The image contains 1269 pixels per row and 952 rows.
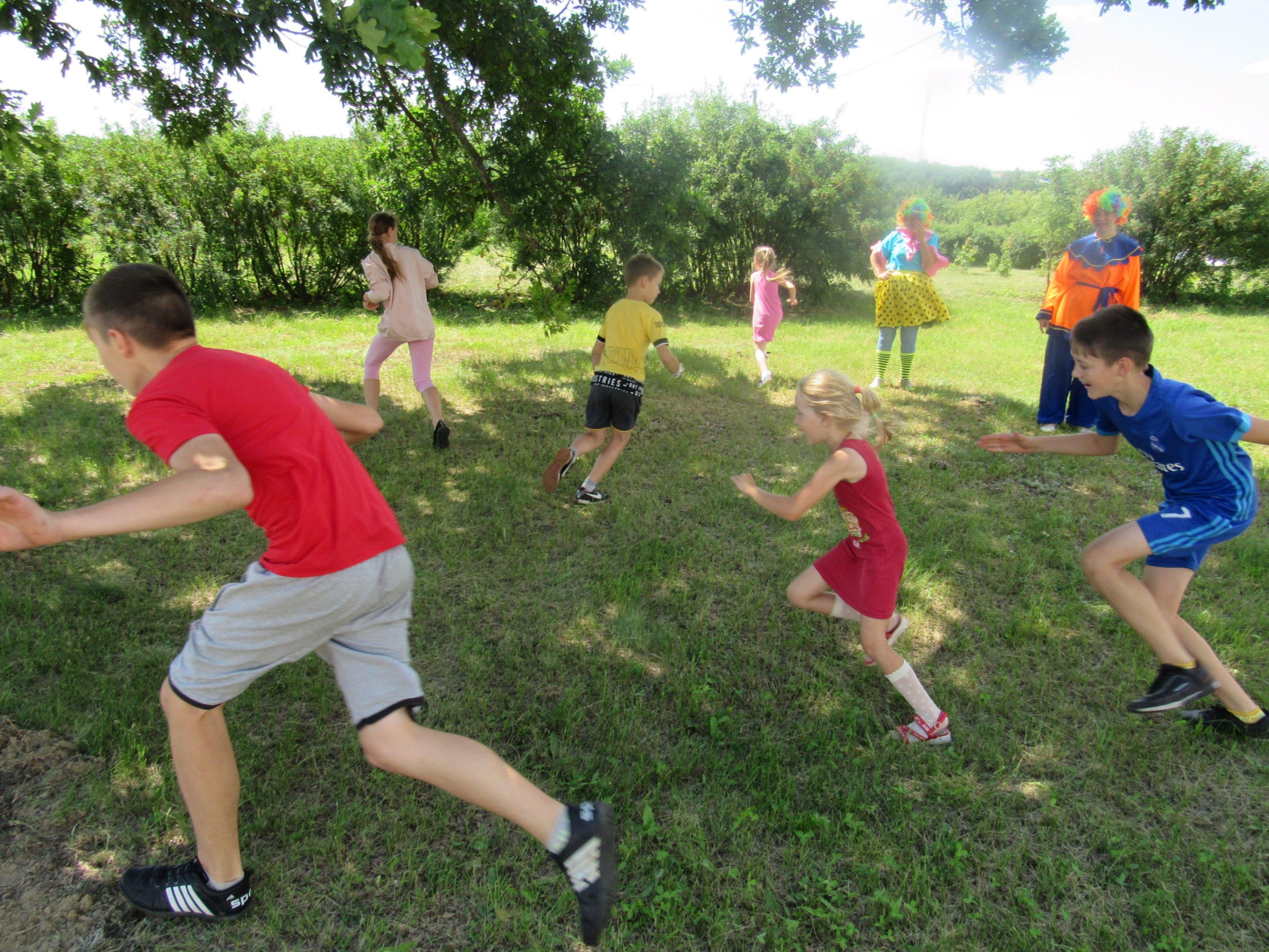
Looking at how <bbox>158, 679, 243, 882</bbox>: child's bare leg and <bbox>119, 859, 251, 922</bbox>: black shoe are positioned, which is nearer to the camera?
<bbox>158, 679, 243, 882</bbox>: child's bare leg

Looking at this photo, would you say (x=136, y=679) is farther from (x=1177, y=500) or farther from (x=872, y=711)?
(x=1177, y=500)

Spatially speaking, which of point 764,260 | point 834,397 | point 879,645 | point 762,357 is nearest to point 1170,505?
point 879,645

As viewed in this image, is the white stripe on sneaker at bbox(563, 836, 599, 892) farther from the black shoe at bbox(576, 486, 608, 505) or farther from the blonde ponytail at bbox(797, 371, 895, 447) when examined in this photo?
the black shoe at bbox(576, 486, 608, 505)

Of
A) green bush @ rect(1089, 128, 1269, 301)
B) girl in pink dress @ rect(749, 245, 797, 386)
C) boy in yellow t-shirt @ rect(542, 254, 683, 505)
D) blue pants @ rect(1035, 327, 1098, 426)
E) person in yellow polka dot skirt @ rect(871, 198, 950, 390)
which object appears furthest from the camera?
green bush @ rect(1089, 128, 1269, 301)

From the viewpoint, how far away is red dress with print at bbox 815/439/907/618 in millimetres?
3043

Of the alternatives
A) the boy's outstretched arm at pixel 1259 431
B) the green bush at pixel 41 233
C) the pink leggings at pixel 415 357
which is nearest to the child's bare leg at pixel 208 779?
the boy's outstretched arm at pixel 1259 431

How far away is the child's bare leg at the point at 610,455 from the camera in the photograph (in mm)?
5312

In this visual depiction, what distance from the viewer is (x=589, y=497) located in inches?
210

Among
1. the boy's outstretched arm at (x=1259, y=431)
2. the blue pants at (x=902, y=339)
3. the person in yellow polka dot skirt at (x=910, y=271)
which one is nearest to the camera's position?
the boy's outstretched arm at (x=1259, y=431)

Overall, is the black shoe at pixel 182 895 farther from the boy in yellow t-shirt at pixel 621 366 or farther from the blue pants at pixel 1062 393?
→ the blue pants at pixel 1062 393

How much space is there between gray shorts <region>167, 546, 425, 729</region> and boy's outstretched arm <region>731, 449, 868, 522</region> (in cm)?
138

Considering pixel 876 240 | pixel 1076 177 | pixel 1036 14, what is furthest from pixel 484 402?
pixel 1076 177

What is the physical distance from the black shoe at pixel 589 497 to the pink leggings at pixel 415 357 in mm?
1844

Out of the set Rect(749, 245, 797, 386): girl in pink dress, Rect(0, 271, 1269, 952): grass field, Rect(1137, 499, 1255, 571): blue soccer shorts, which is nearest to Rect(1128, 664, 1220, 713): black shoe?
Rect(0, 271, 1269, 952): grass field
